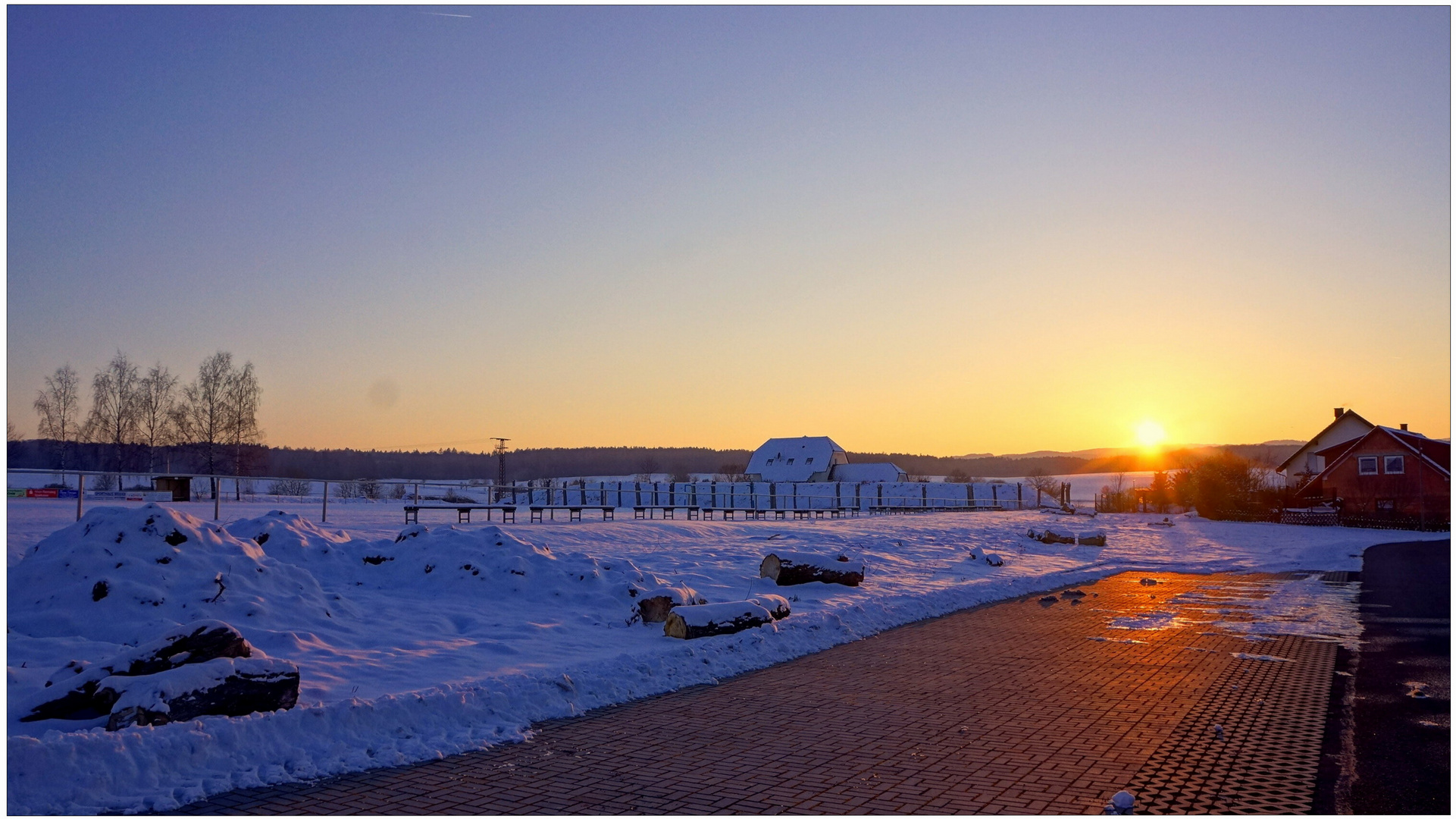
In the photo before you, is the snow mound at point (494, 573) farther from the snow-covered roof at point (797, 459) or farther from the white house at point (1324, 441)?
the snow-covered roof at point (797, 459)

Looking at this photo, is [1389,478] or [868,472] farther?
[868,472]

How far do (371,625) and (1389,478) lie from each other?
4757 centimetres

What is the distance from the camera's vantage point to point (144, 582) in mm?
10242

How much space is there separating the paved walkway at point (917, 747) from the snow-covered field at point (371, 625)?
532 millimetres

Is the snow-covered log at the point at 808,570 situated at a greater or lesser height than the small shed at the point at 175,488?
lesser

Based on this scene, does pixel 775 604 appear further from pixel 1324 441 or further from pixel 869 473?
pixel 869 473

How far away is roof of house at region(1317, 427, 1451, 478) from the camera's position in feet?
140

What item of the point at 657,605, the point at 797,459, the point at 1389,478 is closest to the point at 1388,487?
the point at 1389,478

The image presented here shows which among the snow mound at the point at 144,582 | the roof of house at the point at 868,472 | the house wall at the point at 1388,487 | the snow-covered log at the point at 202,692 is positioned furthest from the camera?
the roof of house at the point at 868,472

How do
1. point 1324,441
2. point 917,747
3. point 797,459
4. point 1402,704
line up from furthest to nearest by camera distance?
point 797,459
point 1324,441
point 1402,704
point 917,747

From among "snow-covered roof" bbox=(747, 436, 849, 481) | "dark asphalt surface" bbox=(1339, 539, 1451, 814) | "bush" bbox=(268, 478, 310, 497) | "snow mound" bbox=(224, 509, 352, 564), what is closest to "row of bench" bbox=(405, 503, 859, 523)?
"bush" bbox=(268, 478, 310, 497)

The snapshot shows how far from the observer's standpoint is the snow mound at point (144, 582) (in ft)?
31.5

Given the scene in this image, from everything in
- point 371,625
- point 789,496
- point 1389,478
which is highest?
point 1389,478

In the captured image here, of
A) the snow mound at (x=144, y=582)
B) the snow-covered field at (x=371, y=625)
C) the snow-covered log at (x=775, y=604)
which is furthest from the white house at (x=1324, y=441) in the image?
the snow mound at (x=144, y=582)
